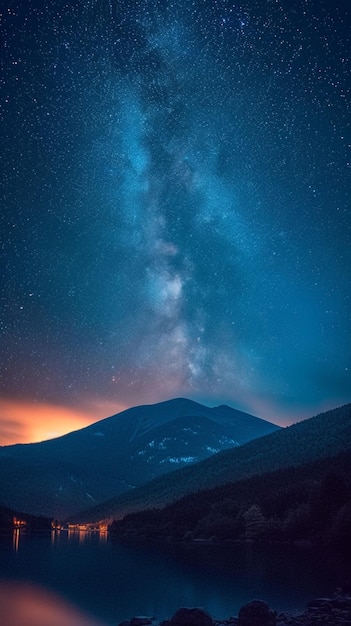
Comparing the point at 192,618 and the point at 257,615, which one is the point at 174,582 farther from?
the point at 257,615

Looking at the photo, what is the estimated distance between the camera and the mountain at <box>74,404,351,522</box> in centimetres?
13575

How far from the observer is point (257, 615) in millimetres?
21469

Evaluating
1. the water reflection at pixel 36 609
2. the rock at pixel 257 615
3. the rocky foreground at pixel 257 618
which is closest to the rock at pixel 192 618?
the rocky foreground at pixel 257 618

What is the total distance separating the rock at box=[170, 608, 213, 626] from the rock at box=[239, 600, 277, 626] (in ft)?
4.95

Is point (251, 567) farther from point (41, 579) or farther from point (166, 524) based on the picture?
point (166, 524)

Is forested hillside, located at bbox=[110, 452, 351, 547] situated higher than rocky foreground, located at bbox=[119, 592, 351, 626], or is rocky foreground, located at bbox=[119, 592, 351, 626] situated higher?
forested hillside, located at bbox=[110, 452, 351, 547]

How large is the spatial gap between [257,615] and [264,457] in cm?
13947

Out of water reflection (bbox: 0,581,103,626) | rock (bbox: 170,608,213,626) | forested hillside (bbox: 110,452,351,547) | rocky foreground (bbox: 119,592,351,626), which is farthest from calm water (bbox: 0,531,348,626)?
forested hillside (bbox: 110,452,351,547)

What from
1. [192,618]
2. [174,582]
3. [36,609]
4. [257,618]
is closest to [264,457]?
[174,582]

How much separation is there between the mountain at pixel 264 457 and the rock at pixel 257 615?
105 meters

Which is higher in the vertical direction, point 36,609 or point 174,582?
point 36,609

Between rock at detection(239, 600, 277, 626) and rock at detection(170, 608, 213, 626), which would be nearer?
rock at detection(170, 608, 213, 626)

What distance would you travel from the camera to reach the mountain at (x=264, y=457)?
135750 mm

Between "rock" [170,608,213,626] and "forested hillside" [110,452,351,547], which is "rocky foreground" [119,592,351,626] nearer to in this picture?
"rock" [170,608,213,626]
